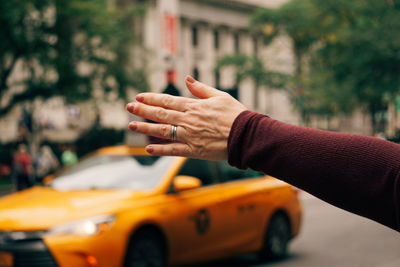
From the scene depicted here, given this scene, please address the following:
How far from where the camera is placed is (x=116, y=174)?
8125 millimetres

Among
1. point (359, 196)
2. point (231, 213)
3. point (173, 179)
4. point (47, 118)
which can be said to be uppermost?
point (359, 196)

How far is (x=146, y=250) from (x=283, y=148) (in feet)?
17.8

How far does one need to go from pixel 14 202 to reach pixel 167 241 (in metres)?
1.60

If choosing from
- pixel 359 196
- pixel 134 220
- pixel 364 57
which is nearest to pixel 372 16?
pixel 364 57

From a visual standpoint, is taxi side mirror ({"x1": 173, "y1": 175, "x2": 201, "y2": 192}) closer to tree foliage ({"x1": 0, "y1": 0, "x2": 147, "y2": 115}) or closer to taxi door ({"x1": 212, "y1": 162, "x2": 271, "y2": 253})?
taxi door ({"x1": 212, "y1": 162, "x2": 271, "y2": 253})

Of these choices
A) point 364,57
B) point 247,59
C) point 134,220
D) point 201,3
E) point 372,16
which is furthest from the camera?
point 201,3

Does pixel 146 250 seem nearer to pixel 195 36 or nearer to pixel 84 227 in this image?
pixel 84 227

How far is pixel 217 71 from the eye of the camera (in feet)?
141

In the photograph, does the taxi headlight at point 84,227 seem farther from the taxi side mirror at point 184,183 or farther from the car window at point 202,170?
the car window at point 202,170

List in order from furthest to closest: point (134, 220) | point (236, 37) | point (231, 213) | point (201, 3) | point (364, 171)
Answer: point (236, 37), point (201, 3), point (231, 213), point (134, 220), point (364, 171)

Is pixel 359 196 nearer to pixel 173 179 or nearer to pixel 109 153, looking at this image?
pixel 173 179

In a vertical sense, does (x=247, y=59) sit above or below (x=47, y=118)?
above

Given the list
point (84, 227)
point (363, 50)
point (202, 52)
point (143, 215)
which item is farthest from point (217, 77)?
point (84, 227)

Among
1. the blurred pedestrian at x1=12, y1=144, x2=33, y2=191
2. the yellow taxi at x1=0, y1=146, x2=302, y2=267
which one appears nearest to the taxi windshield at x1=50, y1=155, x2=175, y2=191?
the yellow taxi at x1=0, y1=146, x2=302, y2=267
